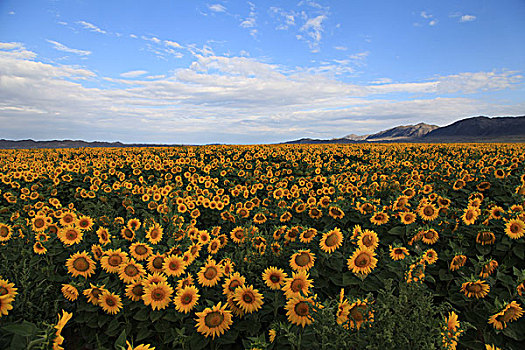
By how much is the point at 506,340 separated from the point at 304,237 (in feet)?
7.41

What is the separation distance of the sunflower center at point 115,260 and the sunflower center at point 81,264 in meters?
0.26

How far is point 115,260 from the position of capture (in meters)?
3.29

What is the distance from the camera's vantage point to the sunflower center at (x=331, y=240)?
359 centimetres

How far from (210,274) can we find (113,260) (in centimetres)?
116

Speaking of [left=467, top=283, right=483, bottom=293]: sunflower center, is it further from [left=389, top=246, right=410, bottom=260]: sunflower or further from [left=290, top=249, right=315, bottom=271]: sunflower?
[left=290, top=249, right=315, bottom=271]: sunflower

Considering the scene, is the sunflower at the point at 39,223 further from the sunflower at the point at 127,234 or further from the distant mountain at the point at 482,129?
the distant mountain at the point at 482,129

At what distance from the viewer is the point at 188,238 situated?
4090 millimetres

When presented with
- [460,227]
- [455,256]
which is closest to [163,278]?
[455,256]

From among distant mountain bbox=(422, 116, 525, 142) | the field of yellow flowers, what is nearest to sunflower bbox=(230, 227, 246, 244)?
the field of yellow flowers

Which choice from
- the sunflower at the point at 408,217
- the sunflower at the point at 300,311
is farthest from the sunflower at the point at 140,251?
the sunflower at the point at 408,217

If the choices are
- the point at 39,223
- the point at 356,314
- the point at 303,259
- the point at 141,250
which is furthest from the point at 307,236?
the point at 39,223

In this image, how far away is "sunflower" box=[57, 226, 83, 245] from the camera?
3.82 meters

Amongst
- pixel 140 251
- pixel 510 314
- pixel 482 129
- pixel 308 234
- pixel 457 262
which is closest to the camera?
pixel 510 314

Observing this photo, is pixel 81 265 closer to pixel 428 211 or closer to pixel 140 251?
pixel 140 251
